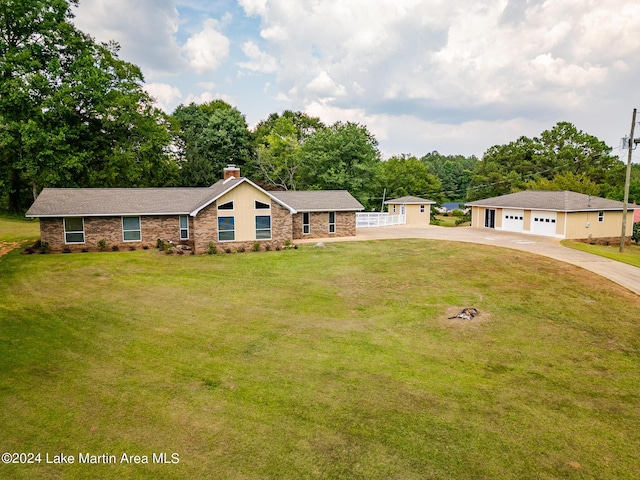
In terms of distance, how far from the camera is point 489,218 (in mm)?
37594

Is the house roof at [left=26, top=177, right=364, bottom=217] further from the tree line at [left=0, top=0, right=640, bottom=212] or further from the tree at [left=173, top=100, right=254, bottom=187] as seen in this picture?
the tree at [left=173, top=100, right=254, bottom=187]

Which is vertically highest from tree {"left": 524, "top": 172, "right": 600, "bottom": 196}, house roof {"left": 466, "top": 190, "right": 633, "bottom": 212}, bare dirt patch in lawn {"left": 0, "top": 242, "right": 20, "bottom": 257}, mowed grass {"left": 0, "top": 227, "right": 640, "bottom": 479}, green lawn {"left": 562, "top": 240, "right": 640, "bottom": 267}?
tree {"left": 524, "top": 172, "right": 600, "bottom": 196}

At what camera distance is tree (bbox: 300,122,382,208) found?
4272cm

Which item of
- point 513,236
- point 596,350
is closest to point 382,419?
point 596,350

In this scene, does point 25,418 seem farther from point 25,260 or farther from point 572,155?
point 572,155

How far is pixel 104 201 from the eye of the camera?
25484 mm

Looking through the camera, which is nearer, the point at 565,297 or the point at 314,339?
the point at 314,339

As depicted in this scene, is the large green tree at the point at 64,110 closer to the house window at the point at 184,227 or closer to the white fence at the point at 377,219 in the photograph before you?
the house window at the point at 184,227

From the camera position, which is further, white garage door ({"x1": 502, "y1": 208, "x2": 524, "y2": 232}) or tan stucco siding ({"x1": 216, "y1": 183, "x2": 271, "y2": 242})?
white garage door ({"x1": 502, "y1": 208, "x2": 524, "y2": 232})

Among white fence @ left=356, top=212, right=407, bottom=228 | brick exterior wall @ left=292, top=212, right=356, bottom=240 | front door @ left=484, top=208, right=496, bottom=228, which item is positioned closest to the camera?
brick exterior wall @ left=292, top=212, right=356, bottom=240

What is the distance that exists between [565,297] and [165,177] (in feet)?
138

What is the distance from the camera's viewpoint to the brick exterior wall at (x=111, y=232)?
23703 millimetres

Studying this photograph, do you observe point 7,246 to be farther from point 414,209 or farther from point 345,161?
point 414,209

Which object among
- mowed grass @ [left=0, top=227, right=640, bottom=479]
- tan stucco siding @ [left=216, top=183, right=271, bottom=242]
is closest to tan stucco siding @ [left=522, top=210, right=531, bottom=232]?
mowed grass @ [left=0, top=227, right=640, bottom=479]
